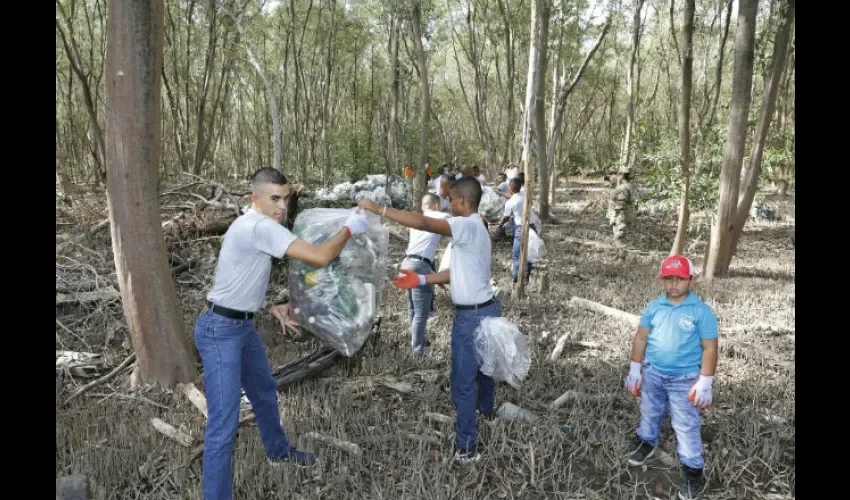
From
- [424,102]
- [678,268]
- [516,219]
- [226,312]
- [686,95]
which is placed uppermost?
[424,102]

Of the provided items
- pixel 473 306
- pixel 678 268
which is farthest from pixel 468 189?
pixel 678 268

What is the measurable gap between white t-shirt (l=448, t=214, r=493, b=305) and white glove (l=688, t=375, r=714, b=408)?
4.10ft

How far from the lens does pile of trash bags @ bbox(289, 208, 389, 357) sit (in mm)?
3902

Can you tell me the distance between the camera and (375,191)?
1539cm

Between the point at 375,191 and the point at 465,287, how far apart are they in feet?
40.1

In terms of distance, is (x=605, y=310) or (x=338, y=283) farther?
(x=605, y=310)

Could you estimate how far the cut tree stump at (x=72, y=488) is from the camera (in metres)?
2.95

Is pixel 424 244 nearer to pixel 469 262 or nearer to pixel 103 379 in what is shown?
pixel 469 262

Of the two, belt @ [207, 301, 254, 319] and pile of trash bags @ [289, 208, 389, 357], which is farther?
pile of trash bags @ [289, 208, 389, 357]

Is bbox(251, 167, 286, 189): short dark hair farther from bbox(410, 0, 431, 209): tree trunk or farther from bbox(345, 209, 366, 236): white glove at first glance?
bbox(410, 0, 431, 209): tree trunk

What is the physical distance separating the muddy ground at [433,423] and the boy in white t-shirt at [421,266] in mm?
196

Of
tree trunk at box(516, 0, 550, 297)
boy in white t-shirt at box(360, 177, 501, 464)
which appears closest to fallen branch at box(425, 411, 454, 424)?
boy in white t-shirt at box(360, 177, 501, 464)

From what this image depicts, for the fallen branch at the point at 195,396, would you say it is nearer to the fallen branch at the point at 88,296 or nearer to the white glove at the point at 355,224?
the white glove at the point at 355,224

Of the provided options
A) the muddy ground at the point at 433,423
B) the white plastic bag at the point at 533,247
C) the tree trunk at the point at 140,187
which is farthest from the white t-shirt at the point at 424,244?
the white plastic bag at the point at 533,247
